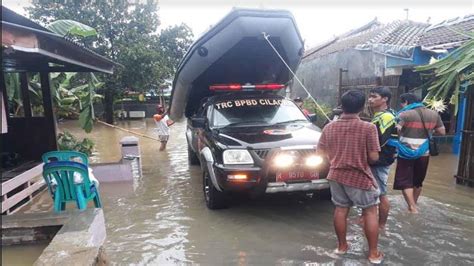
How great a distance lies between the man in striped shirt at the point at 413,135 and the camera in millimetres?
4562

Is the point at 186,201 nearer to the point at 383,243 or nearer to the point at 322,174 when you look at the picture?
the point at 322,174

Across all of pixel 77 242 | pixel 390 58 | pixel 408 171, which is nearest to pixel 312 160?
pixel 408 171

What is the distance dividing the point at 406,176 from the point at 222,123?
8.91ft

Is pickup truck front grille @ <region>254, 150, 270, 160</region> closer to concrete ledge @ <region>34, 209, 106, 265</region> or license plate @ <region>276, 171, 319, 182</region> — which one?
license plate @ <region>276, 171, 319, 182</region>

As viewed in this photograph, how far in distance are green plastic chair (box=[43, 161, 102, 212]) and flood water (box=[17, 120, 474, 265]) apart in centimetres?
61

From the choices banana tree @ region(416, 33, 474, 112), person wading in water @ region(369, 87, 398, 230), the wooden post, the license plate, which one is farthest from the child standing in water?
person wading in water @ region(369, 87, 398, 230)

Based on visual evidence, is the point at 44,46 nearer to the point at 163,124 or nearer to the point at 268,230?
the point at 268,230

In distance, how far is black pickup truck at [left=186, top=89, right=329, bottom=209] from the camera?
4383 mm

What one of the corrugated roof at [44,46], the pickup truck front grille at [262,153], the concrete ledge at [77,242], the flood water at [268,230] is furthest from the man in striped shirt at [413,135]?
the corrugated roof at [44,46]

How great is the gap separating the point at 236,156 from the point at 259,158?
296 millimetres

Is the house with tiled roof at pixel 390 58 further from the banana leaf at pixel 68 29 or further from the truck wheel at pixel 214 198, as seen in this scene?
the banana leaf at pixel 68 29

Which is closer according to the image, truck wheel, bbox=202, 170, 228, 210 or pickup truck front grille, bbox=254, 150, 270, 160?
pickup truck front grille, bbox=254, 150, 270, 160

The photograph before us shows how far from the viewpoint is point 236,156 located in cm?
448

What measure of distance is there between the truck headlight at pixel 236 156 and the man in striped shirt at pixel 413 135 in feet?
6.41
